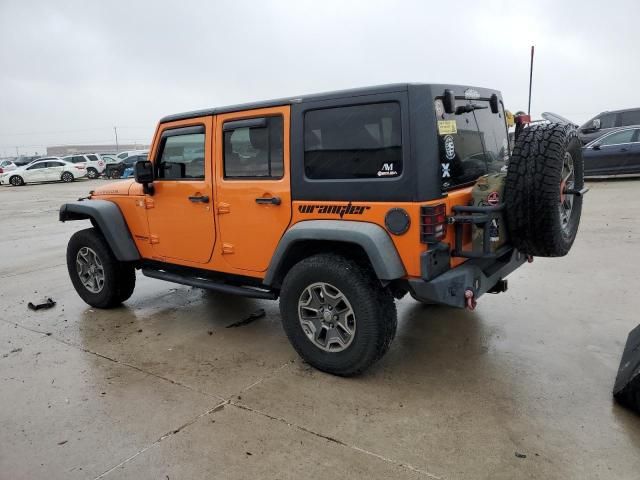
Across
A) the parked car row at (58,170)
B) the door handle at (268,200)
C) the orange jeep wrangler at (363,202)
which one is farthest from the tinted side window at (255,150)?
the parked car row at (58,170)

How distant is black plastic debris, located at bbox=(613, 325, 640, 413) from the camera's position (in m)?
2.81

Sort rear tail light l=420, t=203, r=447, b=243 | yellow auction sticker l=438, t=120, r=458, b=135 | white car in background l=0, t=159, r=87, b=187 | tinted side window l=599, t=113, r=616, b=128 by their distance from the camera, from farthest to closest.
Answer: white car in background l=0, t=159, r=87, b=187 → tinted side window l=599, t=113, r=616, b=128 → yellow auction sticker l=438, t=120, r=458, b=135 → rear tail light l=420, t=203, r=447, b=243

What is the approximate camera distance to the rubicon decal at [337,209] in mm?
3176

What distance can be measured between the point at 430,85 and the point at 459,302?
1339mm

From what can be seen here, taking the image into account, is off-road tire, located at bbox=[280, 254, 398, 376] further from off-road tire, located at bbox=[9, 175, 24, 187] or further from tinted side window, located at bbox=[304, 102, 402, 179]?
off-road tire, located at bbox=[9, 175, 24, 187]

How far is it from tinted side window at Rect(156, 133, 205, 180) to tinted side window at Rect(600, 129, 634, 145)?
40.1 feet

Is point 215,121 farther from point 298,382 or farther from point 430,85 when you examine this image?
point 298,382

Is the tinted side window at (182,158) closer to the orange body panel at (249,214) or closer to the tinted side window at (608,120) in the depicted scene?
the orange body panel at (249,214)

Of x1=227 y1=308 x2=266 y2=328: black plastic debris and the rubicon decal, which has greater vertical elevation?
the rubicon decal

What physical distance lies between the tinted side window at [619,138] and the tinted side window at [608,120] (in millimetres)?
2568

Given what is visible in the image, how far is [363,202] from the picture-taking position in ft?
10.4

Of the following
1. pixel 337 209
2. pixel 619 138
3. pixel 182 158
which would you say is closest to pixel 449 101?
pixel 337 209

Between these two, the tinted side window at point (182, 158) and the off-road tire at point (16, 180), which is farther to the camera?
the off-road tire at point (16, 180)

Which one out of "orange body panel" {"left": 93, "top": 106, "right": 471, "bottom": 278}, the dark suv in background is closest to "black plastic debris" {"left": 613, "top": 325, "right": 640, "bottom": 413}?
"orange body panel" {"left": 93, "top": 106, "right": 471, "bottom": 278}
